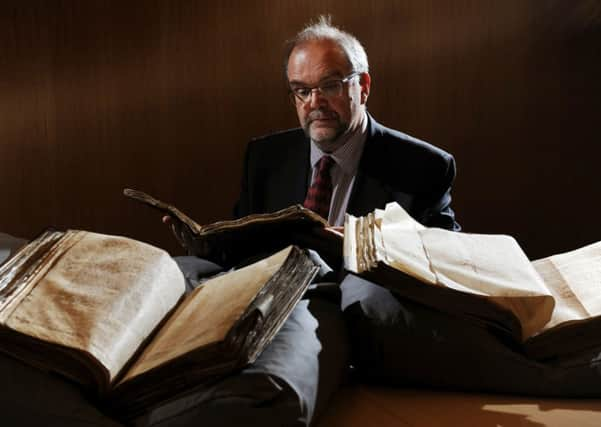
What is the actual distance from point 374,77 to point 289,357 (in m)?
2.31

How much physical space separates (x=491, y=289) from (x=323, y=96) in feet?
4.43

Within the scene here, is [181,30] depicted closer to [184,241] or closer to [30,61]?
[30,61]

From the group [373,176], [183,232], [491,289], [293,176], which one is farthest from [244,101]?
[491,289]

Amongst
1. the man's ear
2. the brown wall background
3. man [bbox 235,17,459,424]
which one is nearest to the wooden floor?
man [bbox 235,17,459,424]

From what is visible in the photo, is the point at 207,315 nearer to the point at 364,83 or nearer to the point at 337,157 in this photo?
the point at 337,157

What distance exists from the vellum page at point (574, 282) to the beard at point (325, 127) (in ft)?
3.51

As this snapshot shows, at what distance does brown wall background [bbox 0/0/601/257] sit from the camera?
9.82 ft

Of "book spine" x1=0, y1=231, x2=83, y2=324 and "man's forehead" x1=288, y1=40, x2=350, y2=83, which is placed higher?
"man's forehead" x1=288, y1=40, x2=350, y2=83

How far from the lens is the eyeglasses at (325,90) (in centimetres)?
231

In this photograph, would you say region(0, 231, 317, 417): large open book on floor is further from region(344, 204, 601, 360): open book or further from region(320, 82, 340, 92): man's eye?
region(320, 82, 340, 92): man's eye

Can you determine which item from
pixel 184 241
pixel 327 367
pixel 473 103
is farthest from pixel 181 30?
pixel 327 367

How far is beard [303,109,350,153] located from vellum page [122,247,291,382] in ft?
4.18

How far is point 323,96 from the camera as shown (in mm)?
2311

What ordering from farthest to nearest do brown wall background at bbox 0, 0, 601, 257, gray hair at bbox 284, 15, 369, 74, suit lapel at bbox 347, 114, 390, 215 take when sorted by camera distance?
brown wall background at bbox 0, 0, 601, 257
gray hair at bbox 284, 15, 369, 74
suit lapel at bbox 347, 114, 390, 215
